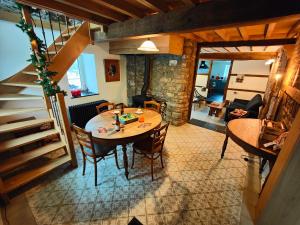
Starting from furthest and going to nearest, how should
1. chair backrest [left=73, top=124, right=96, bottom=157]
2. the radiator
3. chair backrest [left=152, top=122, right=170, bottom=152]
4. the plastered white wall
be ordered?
the plastered white wall → the radiator → chair backrest [left=152, top=122, right=170, bottom=152] → chair backrest [left=73, top=124, right=96, bottom=157]

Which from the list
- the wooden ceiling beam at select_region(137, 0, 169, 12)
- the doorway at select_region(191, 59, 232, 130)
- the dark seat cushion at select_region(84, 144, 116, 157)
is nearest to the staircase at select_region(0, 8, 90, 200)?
the dark seat cushion at select_region(84, 144, 116, 157)

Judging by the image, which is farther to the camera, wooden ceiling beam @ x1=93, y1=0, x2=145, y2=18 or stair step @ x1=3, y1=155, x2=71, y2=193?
stair step @ x1=3, y1=155, x2=71, y2=193

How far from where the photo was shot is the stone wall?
12.6 ft

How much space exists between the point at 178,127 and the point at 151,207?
8.76 feet

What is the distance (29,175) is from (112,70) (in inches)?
134

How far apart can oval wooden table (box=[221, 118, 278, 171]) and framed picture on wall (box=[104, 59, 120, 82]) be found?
368 centimetres

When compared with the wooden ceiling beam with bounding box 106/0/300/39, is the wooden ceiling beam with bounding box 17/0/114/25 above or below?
above

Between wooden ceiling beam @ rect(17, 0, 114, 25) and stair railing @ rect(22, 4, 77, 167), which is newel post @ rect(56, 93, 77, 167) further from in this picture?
wooden ceiling beam @ rect(17, 0, 114, 25)

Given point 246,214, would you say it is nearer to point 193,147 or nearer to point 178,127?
point 193,147

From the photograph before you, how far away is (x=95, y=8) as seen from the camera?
1.99 meters

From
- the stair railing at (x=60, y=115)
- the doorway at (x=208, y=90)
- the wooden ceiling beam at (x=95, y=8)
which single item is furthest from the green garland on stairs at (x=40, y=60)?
the doorway at (x=208, y=90)

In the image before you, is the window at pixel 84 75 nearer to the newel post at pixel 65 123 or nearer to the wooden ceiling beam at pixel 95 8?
the wooden ceiling beam at pixel 95 8

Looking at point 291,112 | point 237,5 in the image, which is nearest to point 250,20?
point 237,5

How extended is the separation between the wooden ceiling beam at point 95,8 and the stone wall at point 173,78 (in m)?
1.93
